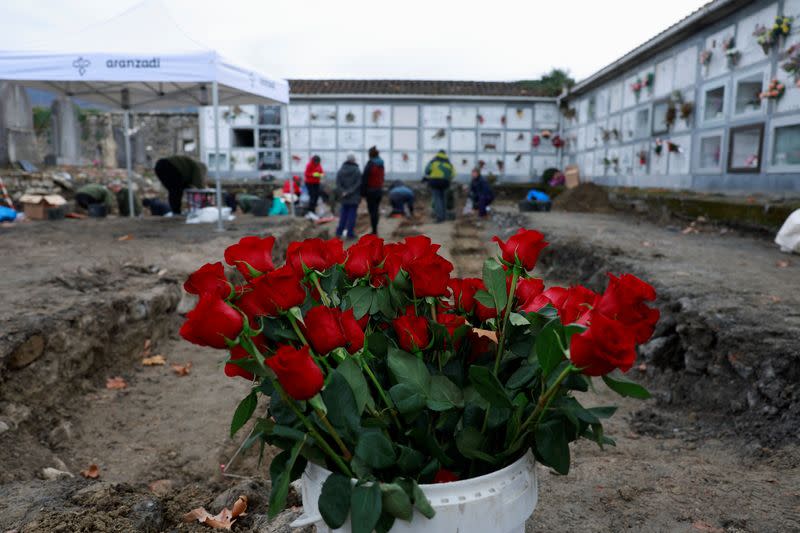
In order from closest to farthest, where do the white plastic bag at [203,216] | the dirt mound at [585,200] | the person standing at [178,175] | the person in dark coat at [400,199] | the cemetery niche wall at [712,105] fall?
the cemetery niche wall at [712,105] < the white plastic bag at [203,216] < the person standing at [178,175] < the dirt mound at [585,200] < the person in dark coat at [400,199]

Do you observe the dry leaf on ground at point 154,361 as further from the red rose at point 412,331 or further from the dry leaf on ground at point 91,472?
the red rose at point 412,331

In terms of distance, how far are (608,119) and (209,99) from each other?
10.2 meters

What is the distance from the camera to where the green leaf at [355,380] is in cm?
98

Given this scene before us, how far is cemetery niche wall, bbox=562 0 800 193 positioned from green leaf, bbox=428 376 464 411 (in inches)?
347

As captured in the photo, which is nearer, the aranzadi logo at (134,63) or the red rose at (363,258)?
the red rose at (363,258)

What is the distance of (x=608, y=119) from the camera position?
15492 mm

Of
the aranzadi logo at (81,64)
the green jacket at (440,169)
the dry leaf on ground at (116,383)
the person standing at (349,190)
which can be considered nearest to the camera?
the dry leaf on ground at (116,383)

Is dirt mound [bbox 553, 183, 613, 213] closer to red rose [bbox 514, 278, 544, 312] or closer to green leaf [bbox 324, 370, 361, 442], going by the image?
red rose [bbox 514, 278, 544, 312]

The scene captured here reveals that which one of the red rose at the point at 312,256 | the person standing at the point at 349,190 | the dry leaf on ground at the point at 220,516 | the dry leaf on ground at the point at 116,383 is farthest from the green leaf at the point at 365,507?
the person standing at the point at 349,190

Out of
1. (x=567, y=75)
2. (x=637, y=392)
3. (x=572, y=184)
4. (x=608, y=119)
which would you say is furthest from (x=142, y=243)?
(x=567, y=75)

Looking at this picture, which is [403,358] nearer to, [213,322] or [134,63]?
[213,322]

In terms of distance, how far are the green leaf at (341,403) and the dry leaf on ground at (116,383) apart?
3.29 meters

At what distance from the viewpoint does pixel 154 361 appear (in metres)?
4.29

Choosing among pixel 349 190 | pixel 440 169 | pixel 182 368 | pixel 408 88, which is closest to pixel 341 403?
pixel 182 368
